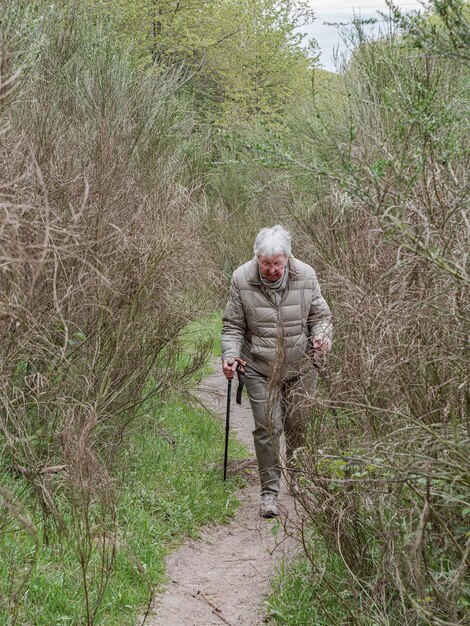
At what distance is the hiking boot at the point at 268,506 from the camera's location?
22.2 ft

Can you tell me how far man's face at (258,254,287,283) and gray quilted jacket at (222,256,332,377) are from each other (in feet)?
0.47

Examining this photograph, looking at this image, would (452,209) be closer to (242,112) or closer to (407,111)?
(407,111)

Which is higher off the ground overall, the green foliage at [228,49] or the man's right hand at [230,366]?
the green foliage at [228,49]

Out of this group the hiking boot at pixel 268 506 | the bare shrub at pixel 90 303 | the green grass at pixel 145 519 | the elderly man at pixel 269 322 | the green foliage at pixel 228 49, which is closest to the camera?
the green grass at pixel 145 519

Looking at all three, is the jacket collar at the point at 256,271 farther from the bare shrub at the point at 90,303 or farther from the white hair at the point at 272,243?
the bare shrub at the point at 90,303

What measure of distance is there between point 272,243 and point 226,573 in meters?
2.55

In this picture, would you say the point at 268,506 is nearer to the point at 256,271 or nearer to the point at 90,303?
the point at 256,271

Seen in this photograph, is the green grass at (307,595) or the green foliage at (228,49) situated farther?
the green foliage at (228,49)

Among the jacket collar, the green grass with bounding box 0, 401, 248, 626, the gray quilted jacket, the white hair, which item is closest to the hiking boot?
the green grass with bounding box 0, 401, 248, 626

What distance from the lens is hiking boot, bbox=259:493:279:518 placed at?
678 centimetres

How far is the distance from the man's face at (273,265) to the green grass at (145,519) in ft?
6.83

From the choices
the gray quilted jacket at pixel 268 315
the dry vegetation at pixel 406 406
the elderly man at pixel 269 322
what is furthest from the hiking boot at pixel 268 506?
the dry vegetation at pixel 406 406

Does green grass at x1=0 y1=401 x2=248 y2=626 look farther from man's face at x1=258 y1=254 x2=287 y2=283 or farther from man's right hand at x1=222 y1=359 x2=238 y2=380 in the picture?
man's face at x1=258 y1=254 x2=287 y2=283

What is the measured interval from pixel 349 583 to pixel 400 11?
298 cm
